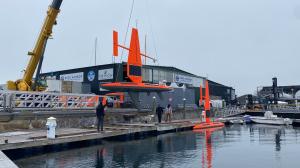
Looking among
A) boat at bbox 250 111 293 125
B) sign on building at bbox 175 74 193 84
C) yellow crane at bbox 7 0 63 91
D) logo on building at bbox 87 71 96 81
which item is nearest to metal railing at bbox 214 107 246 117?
boat at bbox 250 111 293 125

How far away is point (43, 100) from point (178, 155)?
1214 centimetres

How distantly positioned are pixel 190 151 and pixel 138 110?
13.5m

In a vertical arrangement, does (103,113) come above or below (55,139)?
above

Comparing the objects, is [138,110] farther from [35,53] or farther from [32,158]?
[32,158]

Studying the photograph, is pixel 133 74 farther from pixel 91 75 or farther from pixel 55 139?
pixel 91 75

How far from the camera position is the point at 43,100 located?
25219 mm

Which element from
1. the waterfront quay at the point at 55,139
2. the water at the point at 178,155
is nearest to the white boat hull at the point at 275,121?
the water at the point at 178,155

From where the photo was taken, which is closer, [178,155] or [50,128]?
[50,128]

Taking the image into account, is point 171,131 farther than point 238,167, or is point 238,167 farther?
point 171,131

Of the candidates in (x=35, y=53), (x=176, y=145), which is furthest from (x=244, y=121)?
(x=35, y=53)

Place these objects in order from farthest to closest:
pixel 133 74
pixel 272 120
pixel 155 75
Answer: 1. pixel 155 75
2. pixel 272 120
3. pixel 133 74

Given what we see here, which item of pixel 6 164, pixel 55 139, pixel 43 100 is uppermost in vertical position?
pixel 43 100

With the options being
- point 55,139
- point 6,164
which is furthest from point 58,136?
point 6,164

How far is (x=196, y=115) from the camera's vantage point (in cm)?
4053
